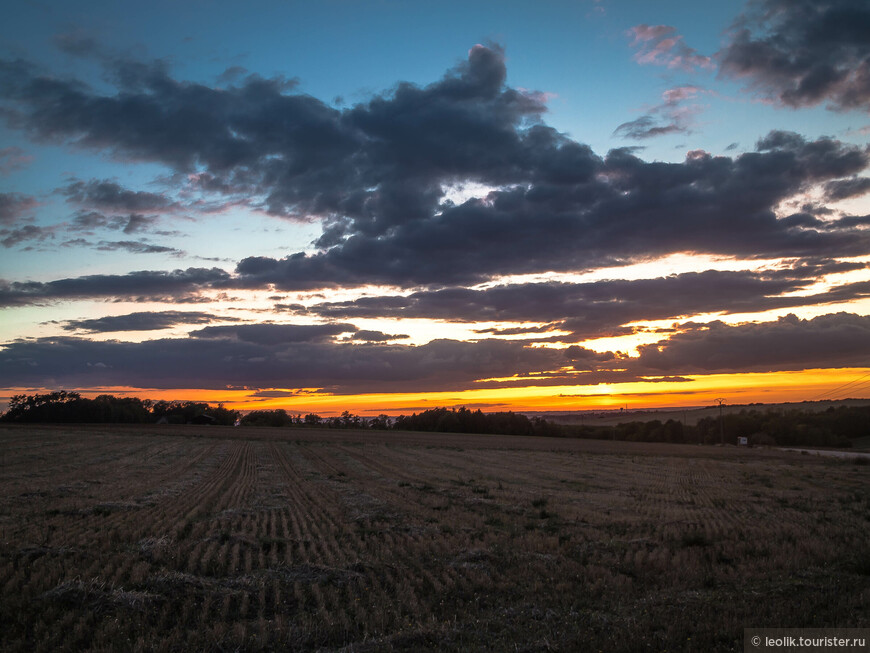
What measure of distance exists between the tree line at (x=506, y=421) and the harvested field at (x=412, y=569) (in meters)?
98.9

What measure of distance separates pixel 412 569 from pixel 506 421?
408 feet

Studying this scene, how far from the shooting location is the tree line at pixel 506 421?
10388cm

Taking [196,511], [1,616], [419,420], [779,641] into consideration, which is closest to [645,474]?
[196,511]

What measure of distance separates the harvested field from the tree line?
98933mm

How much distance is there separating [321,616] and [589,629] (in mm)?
4026

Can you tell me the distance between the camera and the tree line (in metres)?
104

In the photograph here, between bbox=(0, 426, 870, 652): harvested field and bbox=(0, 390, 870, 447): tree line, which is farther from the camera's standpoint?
bbox=(0, 390, 870, 447): tree line

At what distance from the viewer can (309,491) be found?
922 inches

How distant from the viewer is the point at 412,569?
1116 centimetres

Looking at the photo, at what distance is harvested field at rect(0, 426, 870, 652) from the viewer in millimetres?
7770

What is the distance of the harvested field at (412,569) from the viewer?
7770 millimetres

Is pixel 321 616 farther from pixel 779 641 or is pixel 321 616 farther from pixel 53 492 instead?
pixel 53 492

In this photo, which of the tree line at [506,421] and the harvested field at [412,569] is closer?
the harvested field at [412,569]

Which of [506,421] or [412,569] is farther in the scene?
Result: [506,421]
